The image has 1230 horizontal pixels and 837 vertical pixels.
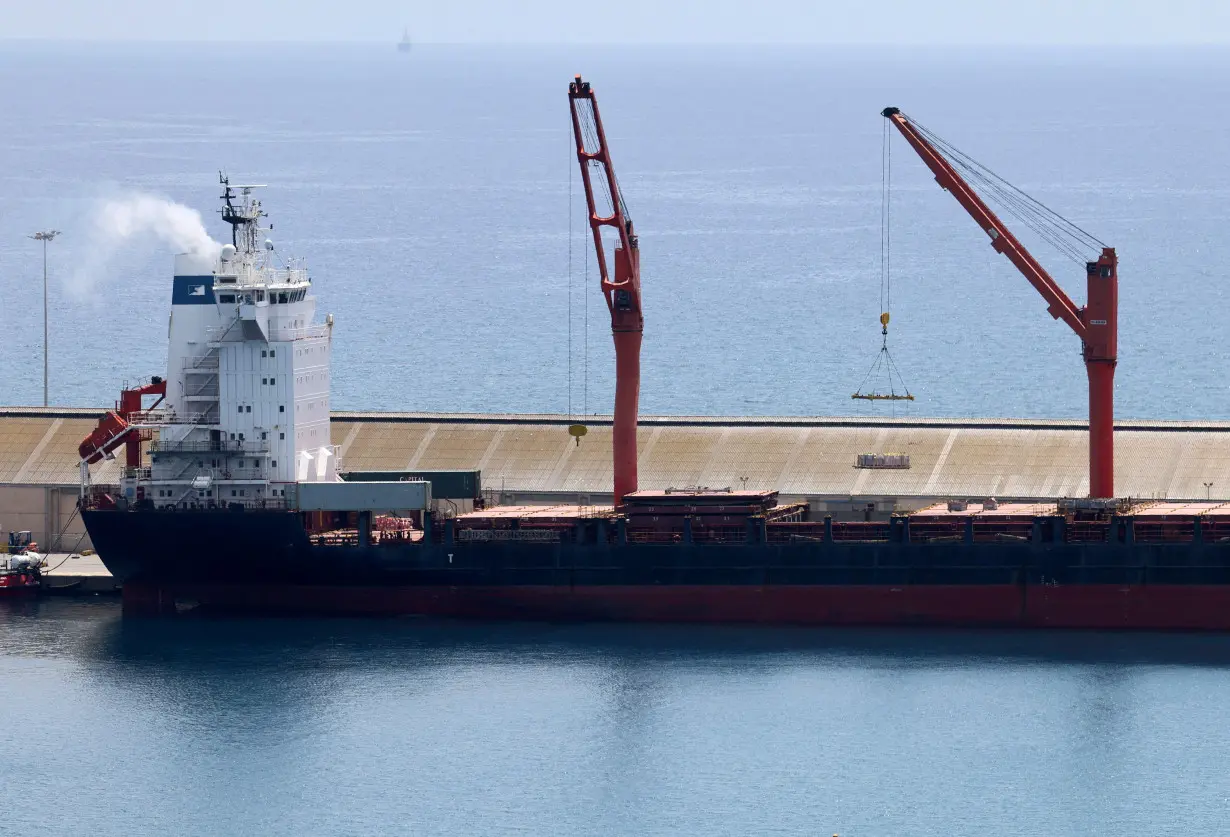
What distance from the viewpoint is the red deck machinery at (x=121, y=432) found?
70375 mm

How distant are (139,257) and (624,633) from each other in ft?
383

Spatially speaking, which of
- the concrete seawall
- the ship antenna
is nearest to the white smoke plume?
the ship antenna

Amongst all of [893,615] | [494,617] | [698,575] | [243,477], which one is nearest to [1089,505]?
[893,615]

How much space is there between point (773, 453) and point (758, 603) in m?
9.98

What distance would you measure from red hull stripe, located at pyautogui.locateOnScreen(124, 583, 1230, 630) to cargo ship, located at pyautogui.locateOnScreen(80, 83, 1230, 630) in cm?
5

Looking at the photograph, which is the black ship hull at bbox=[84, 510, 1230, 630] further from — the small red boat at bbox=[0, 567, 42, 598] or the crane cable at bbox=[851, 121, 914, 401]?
the crane cable at bbox=[851, 121, 914, 401]

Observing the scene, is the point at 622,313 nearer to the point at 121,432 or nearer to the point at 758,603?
the point at 758,603

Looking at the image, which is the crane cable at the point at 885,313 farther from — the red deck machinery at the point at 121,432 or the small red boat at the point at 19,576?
the small red boat at the point at 19,576

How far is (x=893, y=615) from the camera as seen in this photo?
66.6 meters

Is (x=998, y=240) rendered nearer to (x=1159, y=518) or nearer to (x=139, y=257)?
(x=1159, y=518)

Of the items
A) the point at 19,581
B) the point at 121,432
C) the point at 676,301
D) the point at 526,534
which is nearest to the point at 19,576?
the point at 19,581

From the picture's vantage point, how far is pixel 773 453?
76.2 meters

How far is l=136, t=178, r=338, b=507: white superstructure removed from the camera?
228 ft

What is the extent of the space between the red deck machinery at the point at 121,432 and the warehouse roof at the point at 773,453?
20.6 ft
